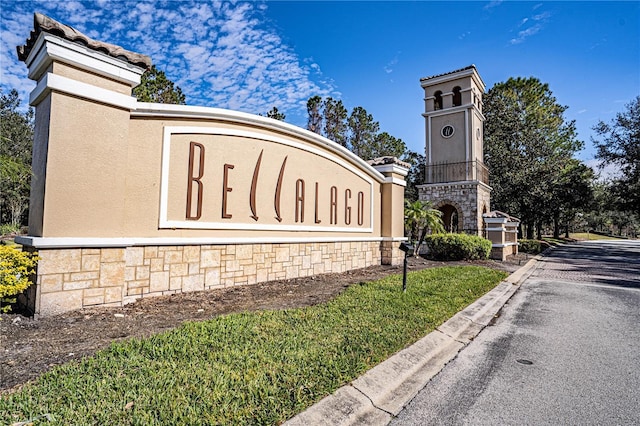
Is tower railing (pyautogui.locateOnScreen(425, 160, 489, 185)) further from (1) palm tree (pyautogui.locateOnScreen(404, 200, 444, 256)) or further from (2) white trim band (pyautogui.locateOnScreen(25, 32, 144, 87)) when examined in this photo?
(2) white trim band (pyautogui.locateOnScreen(25, 32, 144, 87))

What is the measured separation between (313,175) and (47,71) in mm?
5393

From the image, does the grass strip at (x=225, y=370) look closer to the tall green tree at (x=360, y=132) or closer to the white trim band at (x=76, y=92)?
the white trim band at (x=76, y=92)

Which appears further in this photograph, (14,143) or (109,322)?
(14,143)

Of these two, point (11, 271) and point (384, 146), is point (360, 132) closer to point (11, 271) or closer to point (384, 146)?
point (384, 146)

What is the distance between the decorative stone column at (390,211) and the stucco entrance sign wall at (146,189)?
2.88m

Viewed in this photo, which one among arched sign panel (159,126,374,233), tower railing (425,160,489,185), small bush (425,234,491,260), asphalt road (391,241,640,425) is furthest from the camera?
tower railing (425,160,489,185)

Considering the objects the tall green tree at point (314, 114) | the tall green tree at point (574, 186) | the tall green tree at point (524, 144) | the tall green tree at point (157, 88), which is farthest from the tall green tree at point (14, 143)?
the tall green tree at point (574, 186)

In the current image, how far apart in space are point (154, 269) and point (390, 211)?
737 centimetres

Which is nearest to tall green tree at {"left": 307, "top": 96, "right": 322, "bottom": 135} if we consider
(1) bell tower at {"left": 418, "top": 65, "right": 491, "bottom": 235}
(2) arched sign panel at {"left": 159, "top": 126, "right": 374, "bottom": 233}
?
(1) bell tower at {"left": 418, "top": 65, "right": 491, "bottom": 235}

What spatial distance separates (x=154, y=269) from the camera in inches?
218

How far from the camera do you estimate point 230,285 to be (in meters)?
6.60

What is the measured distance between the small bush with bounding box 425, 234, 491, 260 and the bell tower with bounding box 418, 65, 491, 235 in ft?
9.72

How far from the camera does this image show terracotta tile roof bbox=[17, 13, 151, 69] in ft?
14.4

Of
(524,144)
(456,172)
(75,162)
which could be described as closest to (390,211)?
(75,162)
